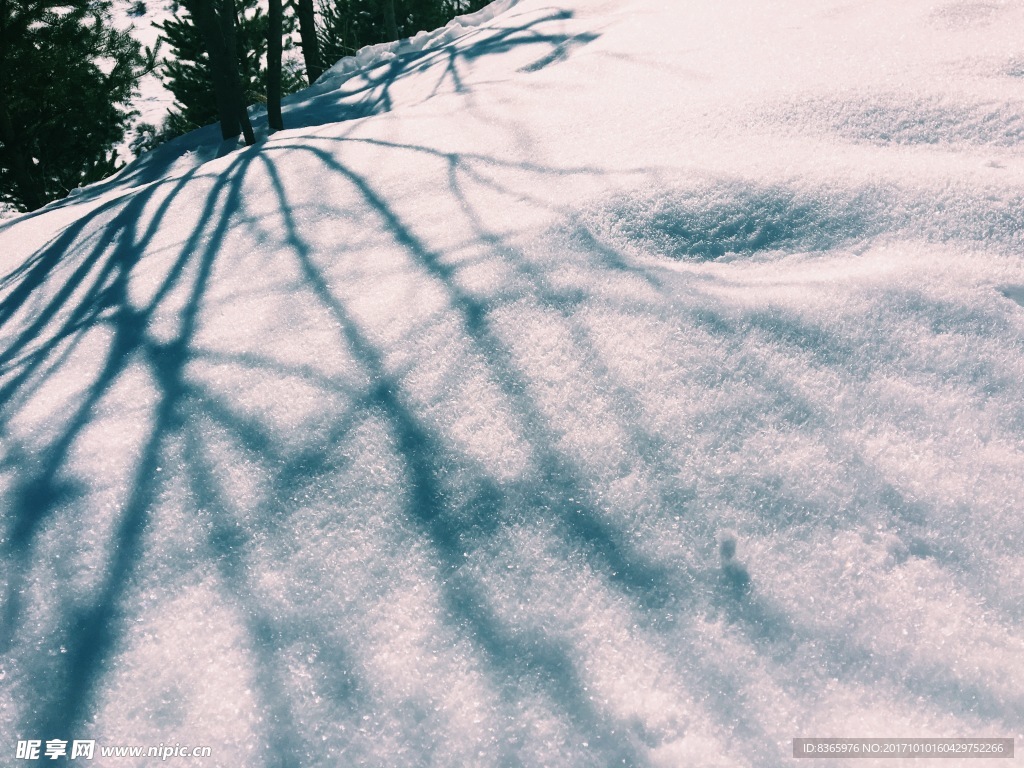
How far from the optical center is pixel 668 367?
118 centimetres

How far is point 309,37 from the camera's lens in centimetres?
926

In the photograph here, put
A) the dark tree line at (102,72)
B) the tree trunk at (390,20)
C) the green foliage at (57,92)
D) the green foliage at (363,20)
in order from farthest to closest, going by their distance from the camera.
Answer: the green foliage at (363,20)
the tree trunk at (390,20)
the green foliage at (57,92)
the dark tree line at (102,72)

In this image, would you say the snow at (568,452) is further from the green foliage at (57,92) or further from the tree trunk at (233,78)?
the green foliage at (57,92)

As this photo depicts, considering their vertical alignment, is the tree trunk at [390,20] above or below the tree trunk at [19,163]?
above

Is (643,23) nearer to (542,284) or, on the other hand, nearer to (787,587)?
(542,284)

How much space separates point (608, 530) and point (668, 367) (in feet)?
1.23

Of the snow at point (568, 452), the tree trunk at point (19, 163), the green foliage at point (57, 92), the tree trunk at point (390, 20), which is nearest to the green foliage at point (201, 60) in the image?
the green foliage at point (57, 92)

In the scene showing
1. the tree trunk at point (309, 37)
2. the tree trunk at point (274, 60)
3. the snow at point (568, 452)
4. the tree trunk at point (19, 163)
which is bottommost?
the snow at point (568, 452)

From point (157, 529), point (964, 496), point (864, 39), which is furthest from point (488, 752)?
point (864, 39)

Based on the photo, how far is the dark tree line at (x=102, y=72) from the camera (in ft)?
23.3

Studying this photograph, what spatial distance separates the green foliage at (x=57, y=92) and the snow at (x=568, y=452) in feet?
25.4

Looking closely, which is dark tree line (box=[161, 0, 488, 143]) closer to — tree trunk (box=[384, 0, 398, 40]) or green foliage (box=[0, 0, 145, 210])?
tree trunk (box=[384, 0, 398, 40])

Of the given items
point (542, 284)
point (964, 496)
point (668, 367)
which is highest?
point (542, 284)

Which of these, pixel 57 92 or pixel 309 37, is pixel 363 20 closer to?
pixel 309 37
